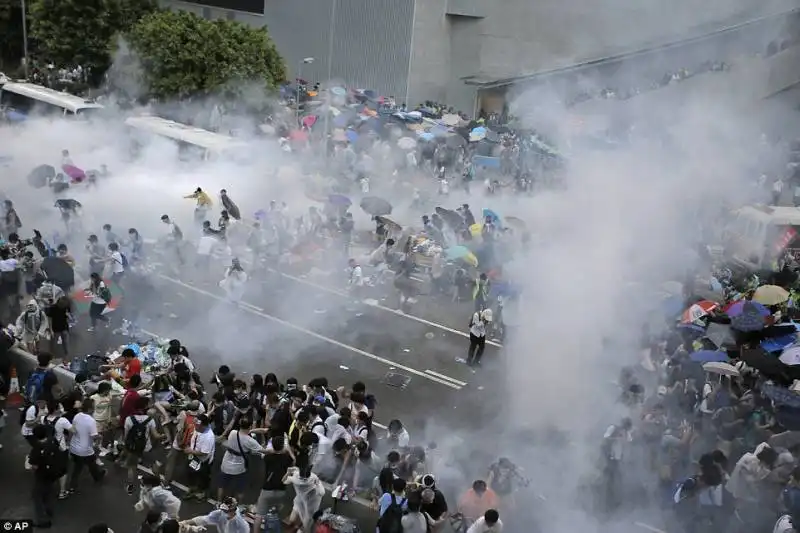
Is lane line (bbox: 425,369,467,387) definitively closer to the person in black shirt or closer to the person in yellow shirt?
the person in black shirt

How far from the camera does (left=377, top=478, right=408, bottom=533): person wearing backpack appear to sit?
5.43m

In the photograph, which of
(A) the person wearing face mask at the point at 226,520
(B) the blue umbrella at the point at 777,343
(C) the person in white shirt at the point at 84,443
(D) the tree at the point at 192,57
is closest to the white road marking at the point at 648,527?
(B) the blue umbrella at the point at 777,343

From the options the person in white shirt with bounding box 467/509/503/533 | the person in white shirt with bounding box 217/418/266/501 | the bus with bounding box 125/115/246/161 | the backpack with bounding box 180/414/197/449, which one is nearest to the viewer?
the person in white shirt with bounding box 467/509/503/533

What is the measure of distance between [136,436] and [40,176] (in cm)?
892

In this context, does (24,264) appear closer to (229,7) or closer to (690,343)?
(690,343)

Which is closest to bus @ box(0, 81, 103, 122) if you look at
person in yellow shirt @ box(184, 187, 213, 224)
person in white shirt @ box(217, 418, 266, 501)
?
person in yellow shirt @ box(184, 187, 213, 224)

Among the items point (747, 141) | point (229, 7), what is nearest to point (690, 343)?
point (747, 141)

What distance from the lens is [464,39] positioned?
24312 mm

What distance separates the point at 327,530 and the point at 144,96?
16.6m

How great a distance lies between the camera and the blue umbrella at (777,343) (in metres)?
8.43

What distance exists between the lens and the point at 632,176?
16.7 meters

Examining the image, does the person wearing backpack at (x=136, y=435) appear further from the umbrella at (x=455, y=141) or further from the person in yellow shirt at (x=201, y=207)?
the umbrella at (x=455, y=141)

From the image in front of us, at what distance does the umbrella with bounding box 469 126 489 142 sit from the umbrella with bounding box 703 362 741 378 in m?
10.9

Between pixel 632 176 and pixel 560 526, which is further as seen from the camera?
pixel 632 176
